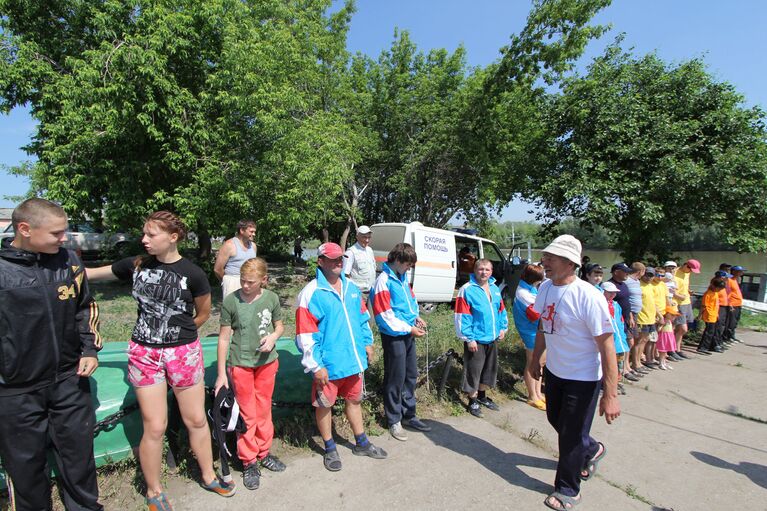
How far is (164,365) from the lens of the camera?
2.56m

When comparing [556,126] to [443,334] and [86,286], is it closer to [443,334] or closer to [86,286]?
[443,334]

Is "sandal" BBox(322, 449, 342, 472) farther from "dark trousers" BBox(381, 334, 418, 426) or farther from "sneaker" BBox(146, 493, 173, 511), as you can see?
"sneaker" BBox(146, 493, 173, 511)

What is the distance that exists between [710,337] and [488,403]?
20.5 feet

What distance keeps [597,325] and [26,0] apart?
1351 centimetres

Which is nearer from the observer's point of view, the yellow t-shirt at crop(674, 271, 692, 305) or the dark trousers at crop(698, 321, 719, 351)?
the yellow t-shirt at crop(674, 271, 692, 305)

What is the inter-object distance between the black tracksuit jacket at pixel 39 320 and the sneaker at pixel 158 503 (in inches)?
38.3

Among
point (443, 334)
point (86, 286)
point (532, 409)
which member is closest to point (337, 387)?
point (86, 286)

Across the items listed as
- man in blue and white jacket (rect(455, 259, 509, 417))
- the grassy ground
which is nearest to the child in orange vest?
the grassy ground

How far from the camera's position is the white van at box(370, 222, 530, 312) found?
8992 mm

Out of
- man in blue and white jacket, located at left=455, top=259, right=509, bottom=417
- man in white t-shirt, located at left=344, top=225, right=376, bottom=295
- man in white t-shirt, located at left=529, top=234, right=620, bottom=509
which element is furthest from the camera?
man in white t-shirt, located at left=344, top=225, right=376, bottom=295

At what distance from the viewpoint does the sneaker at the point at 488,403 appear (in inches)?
182

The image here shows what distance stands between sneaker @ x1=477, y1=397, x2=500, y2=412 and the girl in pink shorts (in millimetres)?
3087

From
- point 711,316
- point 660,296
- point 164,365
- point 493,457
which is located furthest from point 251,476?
point 711,316

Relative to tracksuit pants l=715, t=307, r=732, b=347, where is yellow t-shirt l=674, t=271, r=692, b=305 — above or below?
above
